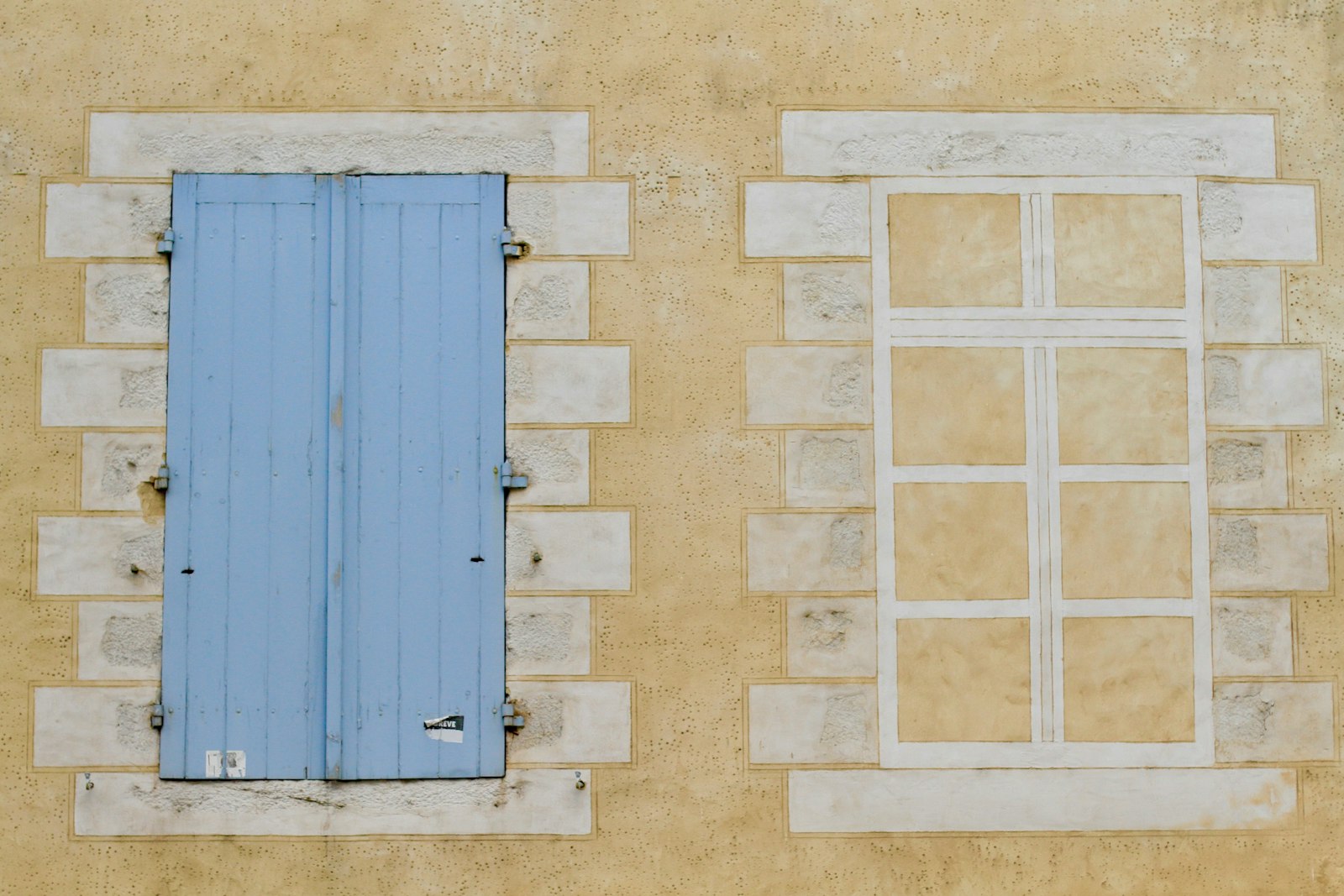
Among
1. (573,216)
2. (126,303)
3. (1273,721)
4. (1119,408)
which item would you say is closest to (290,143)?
(126,303)

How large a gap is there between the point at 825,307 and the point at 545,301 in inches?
67.4

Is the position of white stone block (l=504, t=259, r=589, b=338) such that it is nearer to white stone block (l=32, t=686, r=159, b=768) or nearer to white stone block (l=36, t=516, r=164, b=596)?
white stone block (l=36, t=516, r=164, b=596)

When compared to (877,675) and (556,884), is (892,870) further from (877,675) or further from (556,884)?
(556,884)

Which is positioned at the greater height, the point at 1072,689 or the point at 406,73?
the point at 406,73

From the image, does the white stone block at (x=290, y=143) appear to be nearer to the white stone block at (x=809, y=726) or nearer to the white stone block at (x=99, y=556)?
the white stone block at (x=99, y=556)

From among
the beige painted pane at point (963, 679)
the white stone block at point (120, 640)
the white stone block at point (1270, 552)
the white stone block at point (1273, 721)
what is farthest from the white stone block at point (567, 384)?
the white stone block at point (1273, 721)

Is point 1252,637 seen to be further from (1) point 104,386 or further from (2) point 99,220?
(2) point 99,220

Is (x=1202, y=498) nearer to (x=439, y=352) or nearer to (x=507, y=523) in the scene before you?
(x=507, y=523)

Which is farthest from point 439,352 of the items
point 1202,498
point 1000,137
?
point 1202,498

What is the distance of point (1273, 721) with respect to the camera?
224 inches

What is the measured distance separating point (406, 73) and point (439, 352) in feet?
5.73

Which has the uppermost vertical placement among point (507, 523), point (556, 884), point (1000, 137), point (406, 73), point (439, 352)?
point (406, 73)

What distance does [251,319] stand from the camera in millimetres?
5625

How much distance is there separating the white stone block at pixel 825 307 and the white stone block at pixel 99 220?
3821 millimetres
